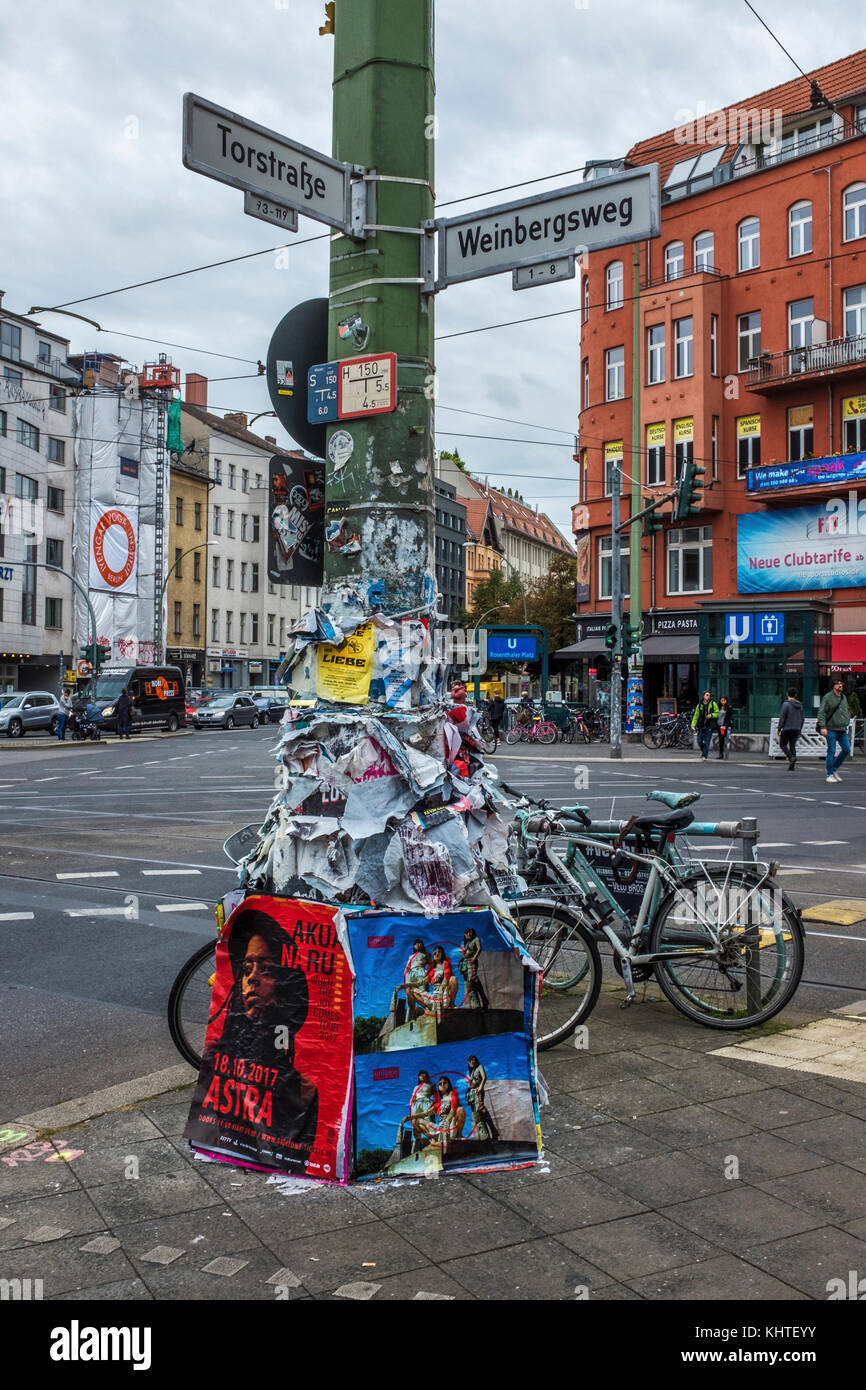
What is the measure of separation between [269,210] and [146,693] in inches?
1681

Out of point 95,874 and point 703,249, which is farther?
point 703,249

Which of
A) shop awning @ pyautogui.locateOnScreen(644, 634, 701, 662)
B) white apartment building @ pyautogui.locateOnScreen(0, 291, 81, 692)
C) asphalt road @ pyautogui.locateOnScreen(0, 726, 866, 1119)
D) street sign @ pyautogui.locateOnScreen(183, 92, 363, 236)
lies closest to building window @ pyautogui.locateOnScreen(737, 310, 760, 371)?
shop awning @ pyautogui.locateOnScreen(644, 634, 701, 662)

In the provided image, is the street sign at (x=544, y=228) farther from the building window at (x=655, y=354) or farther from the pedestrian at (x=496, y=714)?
the building window at (x=655, y=354)

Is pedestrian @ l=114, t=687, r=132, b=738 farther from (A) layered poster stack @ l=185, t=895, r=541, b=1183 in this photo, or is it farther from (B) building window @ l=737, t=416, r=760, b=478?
(A) layered poster stack @ l=185, t=895, r=541, b=1183

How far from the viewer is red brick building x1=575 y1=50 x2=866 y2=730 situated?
37.0 m

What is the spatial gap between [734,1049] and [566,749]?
29965 millimetres

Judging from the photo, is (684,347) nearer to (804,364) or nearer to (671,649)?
(804,364)

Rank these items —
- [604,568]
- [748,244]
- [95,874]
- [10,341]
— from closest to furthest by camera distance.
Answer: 1. [95,874]
2. [748,244]
3. [604,568]
4. [10,341]

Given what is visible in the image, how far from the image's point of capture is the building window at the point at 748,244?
1583 inches

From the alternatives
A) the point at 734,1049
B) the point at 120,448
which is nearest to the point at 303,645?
the point at 734,1049

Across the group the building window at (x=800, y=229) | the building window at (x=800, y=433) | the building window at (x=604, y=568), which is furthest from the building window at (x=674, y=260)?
the building window at (x=604, y=568)

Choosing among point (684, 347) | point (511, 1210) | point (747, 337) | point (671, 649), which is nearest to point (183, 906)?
point (511, 1210)

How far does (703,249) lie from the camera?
136ft

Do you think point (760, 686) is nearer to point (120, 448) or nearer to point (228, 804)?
point (228, 804)
